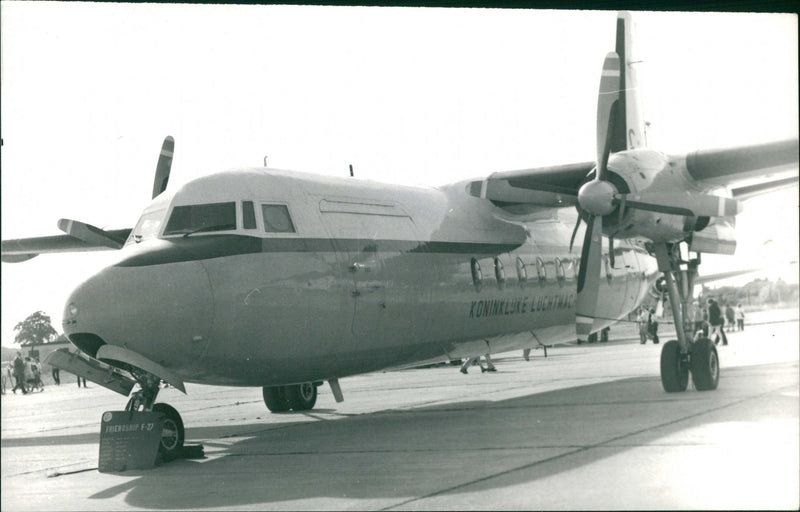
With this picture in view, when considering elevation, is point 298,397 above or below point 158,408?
below

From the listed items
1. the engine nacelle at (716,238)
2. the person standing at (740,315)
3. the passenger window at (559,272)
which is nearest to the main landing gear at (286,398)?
the passenger window at (559,272)

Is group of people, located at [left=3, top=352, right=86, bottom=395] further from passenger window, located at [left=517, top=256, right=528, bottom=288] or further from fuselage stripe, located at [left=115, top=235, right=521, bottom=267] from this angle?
passenger window, located at [left=517, top=256, right=528, bottom=288]

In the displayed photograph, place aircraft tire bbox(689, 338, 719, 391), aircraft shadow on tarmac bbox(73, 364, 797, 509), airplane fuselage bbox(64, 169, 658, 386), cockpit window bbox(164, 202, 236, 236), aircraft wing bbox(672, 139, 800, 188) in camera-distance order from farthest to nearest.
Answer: aircraft tire bbox(689, 338, 719, 391) < aircraft wing bbox(672, 139, 800, 188) < cockpit window bbox(164, 202, 236, 236) < airplane fuselage bbox(64, 169, 658, 386) < aircraft shadow on tarmac bbox(73, 364, 797, 509)

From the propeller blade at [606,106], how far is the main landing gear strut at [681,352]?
2.01 meters

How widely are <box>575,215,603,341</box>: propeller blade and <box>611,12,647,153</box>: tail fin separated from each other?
1.65 metres

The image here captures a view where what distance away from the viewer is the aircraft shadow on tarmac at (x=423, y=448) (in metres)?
7.59

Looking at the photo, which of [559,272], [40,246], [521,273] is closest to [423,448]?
[521,273]

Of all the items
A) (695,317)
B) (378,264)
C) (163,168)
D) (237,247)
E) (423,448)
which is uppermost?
(163,168)

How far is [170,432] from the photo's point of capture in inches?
388

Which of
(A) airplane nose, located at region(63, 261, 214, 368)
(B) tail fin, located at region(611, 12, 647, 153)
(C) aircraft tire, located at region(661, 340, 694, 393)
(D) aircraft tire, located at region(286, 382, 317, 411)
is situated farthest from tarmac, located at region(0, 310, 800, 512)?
(B) tail fin, located at region(611, 12, 647, 153)

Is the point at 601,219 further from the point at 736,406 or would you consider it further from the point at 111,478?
the point at 111,478

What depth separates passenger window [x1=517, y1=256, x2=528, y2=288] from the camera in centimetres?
1417

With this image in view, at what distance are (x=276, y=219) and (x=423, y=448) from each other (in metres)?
3.21

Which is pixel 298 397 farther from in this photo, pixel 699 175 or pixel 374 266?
pixel 699 175
